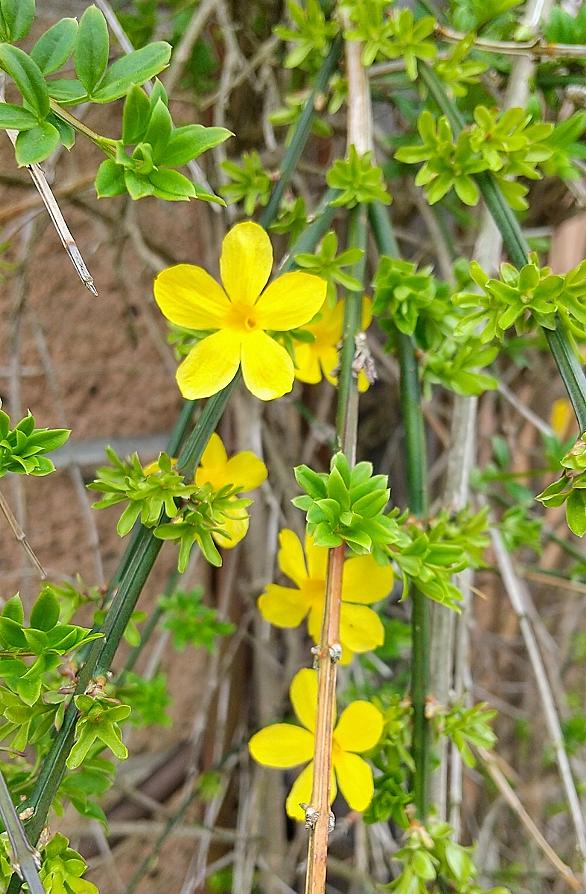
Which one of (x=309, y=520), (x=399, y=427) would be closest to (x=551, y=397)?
(x=399, y=427)

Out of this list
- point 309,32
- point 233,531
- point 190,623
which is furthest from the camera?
point 190,623

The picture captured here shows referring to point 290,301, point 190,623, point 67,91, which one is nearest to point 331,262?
point 290,301

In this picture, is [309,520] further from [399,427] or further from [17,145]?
[399,427]

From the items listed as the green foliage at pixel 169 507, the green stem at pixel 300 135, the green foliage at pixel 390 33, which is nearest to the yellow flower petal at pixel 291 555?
the green foliage at pixel 169 507

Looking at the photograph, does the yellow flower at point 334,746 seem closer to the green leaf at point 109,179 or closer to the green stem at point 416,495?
the green stem at point 416,495

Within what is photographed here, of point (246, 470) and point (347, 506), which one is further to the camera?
point (246, 470)

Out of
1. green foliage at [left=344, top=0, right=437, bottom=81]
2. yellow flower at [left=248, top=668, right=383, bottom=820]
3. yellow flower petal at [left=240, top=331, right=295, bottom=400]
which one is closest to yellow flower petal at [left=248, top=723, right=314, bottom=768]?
yellow flower at [left=248, top=668, right=383, bottom=820]

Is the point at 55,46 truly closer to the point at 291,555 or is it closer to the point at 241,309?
the point at 241,309
